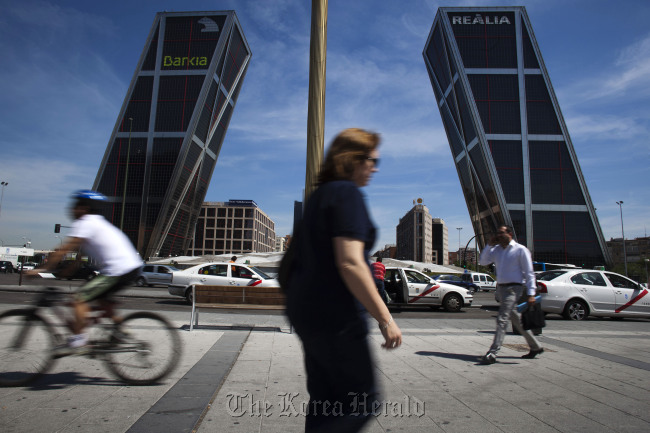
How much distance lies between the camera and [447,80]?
7181 centimetres

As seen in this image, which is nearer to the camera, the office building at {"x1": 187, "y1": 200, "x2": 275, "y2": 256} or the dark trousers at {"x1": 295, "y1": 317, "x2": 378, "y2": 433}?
the dark trousers at {"x1": 295, "y1": 317, "x2": 378, "y2": 433}

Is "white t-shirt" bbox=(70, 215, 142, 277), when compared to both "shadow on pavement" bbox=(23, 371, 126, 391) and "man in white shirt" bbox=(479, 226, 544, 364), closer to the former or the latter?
"shadow on pavement" bbox=(23, 371, 126, 391)

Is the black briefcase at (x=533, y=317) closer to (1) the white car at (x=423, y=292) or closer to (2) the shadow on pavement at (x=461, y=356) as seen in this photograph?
(2) the shadow on pavement at (x=461, y=356)

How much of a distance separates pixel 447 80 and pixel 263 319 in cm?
7011

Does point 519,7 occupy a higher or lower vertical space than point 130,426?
higher

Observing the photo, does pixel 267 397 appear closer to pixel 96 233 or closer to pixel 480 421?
pixel 480 421

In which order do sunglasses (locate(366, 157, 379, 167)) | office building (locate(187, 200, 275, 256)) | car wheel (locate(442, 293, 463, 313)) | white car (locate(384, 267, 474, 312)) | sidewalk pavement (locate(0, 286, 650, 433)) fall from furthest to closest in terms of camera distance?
1. office building (locate(187, 200, 275, 256))
2. car wheel (locate(442, 293, 463, 313))
3. white car (locate(384, 267, 474, 312))
4. sidewalk pavement (locate(0, 286, 650, 433))
5. sunglasses (locate(366, 157, 379, 167))

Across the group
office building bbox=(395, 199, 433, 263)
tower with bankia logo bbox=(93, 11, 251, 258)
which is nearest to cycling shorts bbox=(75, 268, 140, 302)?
tower with bankia logo bbox=(93, 11, 251, 258)

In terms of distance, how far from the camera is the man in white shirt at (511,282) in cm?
523

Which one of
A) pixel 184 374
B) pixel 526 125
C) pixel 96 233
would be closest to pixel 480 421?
pixel 184 374

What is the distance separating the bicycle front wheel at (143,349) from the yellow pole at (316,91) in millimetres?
3538

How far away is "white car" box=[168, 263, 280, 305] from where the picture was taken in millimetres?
15117

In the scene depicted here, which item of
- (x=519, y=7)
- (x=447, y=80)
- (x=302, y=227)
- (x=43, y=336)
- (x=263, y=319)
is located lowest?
(x=263, y=319)

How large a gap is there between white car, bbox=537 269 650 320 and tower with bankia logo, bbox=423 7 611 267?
56.8 metres
